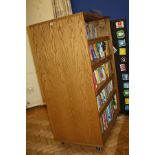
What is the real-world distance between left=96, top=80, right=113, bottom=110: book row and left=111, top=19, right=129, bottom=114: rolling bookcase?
262 mm

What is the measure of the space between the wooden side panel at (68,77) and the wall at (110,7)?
4.82 ft

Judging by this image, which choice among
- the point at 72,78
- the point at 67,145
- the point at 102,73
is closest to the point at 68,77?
the point at 72,78

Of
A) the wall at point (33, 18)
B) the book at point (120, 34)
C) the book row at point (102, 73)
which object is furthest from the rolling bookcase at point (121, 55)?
the wall at point (33, 18)

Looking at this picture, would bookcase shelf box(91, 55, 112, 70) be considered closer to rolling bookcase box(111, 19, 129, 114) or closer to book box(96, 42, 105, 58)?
book box(96, 42, 105, 58)

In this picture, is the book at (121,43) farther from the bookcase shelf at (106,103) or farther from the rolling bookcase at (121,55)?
the bookcase shelf at (106,103)

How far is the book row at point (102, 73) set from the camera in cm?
227

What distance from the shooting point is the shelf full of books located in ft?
7.45

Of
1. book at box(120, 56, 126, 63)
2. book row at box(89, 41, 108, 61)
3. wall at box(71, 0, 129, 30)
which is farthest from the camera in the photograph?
wall at box(71, 0, 129, 30)

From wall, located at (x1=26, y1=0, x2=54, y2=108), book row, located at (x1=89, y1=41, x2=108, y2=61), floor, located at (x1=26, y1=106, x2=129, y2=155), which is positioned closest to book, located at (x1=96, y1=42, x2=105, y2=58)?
book row, located at (x1=89, y1=41, x2=108, y2=61)

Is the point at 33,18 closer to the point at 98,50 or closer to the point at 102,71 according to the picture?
the point at 98,50
